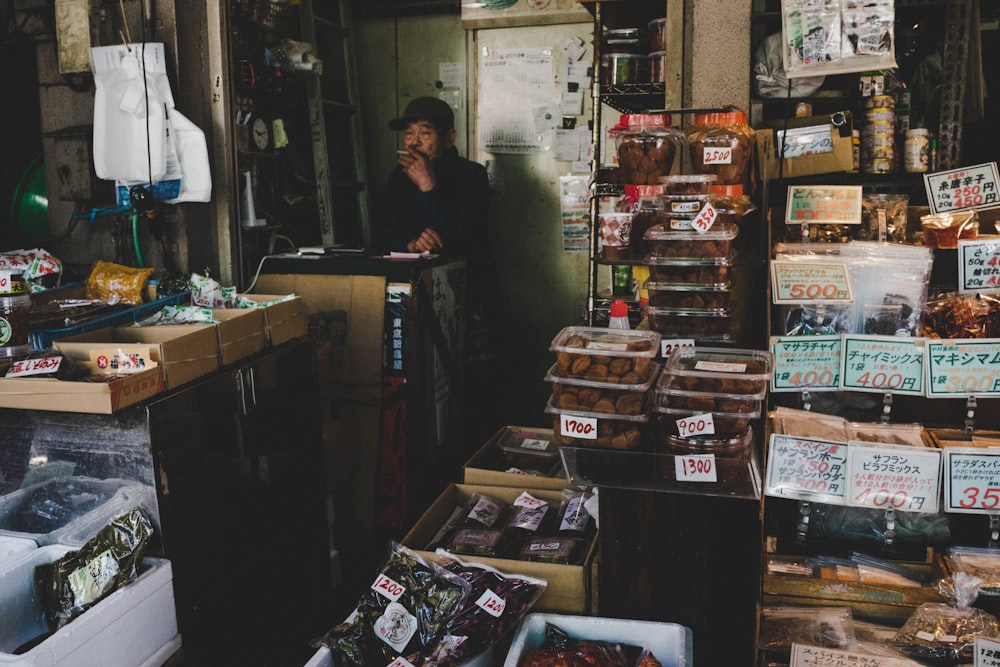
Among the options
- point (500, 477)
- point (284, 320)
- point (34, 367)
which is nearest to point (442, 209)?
point (284, 320)

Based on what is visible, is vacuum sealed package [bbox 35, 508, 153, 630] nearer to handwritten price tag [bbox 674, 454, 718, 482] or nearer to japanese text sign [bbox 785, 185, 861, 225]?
handwritten price tag [bbox 674, 454, 718, 482]

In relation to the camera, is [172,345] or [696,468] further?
[172,345]

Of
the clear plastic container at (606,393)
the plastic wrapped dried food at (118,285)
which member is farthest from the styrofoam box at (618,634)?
the plastic wrapped dried food at (118,285)

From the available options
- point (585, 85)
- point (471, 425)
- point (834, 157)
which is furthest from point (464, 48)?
point (834, 157)

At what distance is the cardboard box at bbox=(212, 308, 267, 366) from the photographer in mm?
2475

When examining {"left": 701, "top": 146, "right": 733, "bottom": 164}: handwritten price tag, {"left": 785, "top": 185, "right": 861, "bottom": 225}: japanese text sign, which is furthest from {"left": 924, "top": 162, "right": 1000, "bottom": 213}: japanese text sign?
{"left": 701, "top": 146, "right": 733, "bottom": 164}: handwritten price tag

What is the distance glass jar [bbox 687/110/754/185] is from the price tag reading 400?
1.04 m

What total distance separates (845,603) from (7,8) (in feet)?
14.1

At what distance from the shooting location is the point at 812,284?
2.11 m

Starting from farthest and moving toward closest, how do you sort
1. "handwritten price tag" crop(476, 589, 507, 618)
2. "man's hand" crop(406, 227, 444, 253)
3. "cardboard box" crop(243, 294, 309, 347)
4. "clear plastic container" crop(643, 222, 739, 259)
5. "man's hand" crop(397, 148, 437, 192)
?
"man's hand" crop(397, 148, 437, 192) → "man's hand" crop(406, 227, 444, 253) → "cardboard box" crop(243, 294, 309, 347) → "clear plastic container" crop(643, 222, 739, 259) → "handwritten price tag" crop(476, 589, 507, 618)

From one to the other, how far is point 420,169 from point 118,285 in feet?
6.24

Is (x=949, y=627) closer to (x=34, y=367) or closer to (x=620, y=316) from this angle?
(x=620, y=316)

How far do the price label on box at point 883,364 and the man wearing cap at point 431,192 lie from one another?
2.63m

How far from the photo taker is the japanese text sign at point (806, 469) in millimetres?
1989
